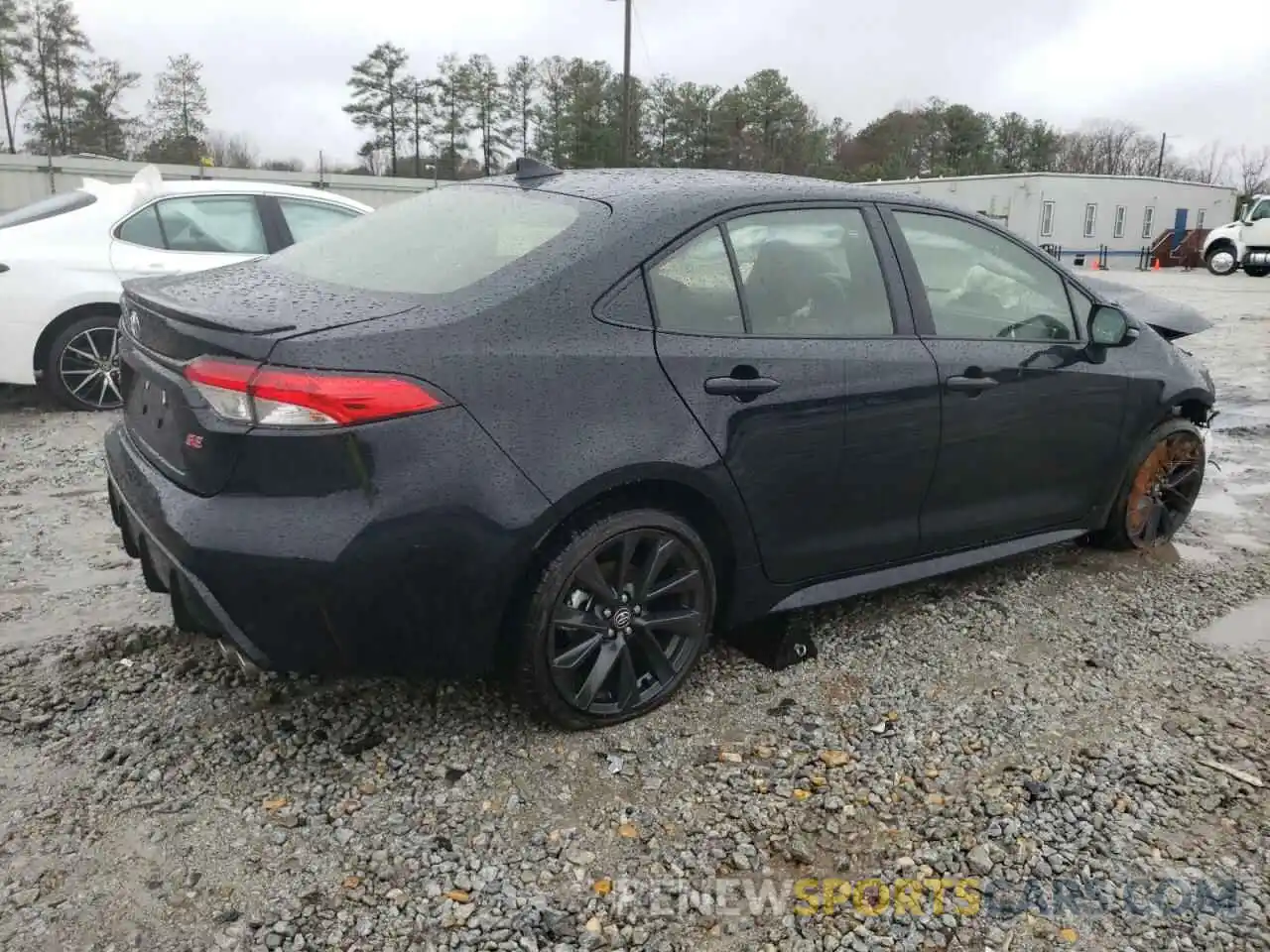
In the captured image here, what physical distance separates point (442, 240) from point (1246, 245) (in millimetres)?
34418

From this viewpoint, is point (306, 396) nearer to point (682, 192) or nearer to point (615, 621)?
point (615, 621)

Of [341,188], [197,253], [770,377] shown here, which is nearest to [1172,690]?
[770,377]

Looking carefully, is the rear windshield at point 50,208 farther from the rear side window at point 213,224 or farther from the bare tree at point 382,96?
the bare tree at point 382,96

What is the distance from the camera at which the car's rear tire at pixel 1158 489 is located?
444 cm

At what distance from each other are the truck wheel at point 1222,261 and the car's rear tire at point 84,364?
33530mm

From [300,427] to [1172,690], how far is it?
289 cm

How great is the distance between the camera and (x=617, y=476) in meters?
2.75

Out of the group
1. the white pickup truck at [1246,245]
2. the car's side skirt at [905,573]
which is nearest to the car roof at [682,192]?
the car's side skirt at [905,573]

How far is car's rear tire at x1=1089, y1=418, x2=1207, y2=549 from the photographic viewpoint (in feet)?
14.6

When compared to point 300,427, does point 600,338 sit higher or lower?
higher

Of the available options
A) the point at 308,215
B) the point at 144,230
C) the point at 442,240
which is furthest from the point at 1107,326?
the point at 144,230

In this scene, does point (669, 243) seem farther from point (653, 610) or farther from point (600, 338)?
point (653, 610)

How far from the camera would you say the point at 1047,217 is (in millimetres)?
42438

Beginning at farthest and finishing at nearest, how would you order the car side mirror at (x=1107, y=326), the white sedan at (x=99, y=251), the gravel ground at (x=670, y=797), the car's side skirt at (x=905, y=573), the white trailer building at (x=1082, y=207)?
1. the white trailer building at (x=1082, y=207)
2. the white sedan at (x=99, y=251)
3. the car side mirror at (x=1107, y=326)
4. the car's side skirt at (x=905, y=573)
5. the gravel ground at (x=670, y=797)
